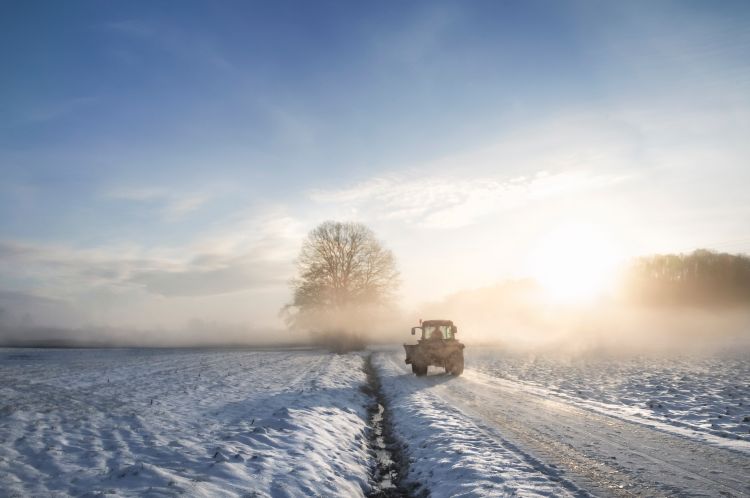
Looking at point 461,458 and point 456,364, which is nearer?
point 461,458

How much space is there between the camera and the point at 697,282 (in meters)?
71.8

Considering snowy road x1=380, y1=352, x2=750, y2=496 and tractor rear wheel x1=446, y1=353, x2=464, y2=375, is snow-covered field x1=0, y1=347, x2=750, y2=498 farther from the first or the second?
tractor rear wheel x1=446, y1=353, x2=464, y2=375

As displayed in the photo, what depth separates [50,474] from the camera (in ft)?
22.4

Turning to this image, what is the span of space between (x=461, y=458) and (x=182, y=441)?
5660 mm

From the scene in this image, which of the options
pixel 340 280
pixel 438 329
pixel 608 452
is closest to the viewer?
pixel 608 452

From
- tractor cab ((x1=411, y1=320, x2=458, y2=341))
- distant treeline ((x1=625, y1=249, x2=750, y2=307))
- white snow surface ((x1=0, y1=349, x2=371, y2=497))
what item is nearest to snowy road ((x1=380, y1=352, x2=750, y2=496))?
white snow surface ((x1=0, y1=349, x2=371, y2=497))

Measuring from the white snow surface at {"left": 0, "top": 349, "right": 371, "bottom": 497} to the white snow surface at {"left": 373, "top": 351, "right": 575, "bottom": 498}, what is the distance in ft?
3.65

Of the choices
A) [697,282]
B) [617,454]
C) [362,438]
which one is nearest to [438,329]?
[362,438]

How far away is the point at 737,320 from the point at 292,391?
68.9m

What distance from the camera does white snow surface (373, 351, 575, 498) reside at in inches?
261

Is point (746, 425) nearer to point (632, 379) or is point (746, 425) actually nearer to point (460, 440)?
point (460, 440)

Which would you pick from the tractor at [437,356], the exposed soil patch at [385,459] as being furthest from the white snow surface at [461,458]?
the tractor at [437,356]

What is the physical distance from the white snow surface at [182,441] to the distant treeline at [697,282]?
244 ft

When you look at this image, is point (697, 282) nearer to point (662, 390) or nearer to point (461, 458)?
point (662, 390)
